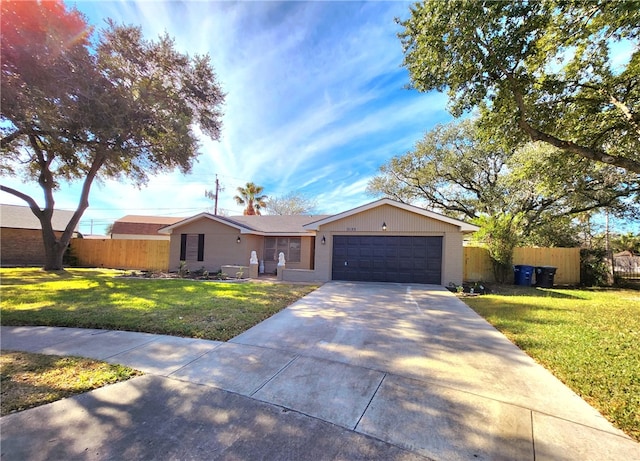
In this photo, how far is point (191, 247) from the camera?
16.5 meters

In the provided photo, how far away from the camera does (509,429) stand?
2.63 metres

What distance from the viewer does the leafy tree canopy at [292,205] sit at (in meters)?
36.2

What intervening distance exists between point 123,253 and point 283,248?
1111 centimetres

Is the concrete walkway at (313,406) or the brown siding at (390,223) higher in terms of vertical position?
the brown siding at (390,223)

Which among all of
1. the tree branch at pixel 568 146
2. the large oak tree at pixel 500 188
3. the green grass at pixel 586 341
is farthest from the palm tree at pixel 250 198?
the tree branch at pixel 568 146

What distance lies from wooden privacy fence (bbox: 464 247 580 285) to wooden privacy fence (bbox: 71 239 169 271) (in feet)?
57.4

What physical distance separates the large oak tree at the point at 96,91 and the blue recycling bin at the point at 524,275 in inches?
596

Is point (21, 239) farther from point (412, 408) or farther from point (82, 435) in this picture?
point (412, 408)

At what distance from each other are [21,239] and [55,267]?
27.1ft

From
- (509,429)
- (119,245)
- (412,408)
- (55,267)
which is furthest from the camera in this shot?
(119,245)

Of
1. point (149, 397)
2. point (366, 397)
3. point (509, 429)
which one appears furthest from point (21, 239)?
point (509, 429)

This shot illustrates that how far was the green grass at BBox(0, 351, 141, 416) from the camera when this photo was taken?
9.78ft

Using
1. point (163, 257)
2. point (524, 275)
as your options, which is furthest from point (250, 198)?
point (524, 275)

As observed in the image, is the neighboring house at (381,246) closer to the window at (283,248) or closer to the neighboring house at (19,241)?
the window at (283,248)
